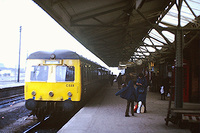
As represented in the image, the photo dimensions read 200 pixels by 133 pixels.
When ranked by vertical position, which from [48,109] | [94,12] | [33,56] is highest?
[94,12]

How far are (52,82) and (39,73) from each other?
0.63m

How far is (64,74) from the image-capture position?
8445mm

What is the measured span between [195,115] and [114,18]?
7.25 m

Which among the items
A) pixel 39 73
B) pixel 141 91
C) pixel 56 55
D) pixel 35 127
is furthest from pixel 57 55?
pixel 141 91

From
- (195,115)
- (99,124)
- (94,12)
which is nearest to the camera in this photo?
(195,115)

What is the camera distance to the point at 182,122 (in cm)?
607

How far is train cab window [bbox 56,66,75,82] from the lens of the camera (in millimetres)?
8430

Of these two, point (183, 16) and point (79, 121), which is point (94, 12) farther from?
point (79, 121)

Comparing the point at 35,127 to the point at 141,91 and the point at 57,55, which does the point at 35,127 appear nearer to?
the point at 57,55

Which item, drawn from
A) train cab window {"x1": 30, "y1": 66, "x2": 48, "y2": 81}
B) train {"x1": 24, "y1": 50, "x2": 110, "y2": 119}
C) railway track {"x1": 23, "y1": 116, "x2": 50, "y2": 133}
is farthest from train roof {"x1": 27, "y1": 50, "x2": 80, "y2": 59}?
railway track {"x1": 23, "y1": 116, "x2": 50, "y2": 133}

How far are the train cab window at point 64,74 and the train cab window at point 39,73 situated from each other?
1.50 ft

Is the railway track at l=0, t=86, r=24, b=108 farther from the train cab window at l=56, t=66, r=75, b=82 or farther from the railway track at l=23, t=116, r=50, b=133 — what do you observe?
the train cab window at l=56, t=66, r=75, b=82

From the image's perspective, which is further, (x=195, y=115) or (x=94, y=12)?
(x=94, y=12)

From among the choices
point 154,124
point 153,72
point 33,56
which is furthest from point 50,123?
point 153,72
